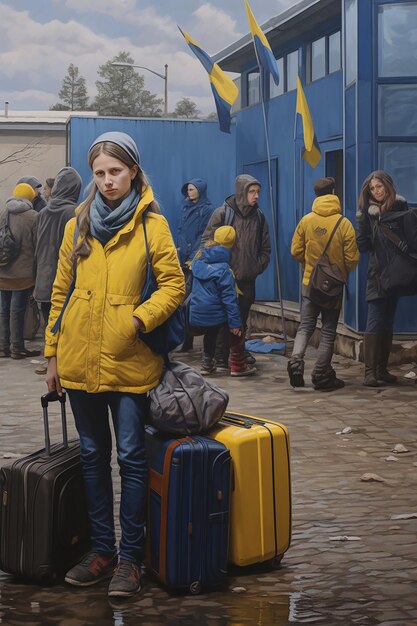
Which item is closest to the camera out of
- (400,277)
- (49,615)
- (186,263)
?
(49,615)

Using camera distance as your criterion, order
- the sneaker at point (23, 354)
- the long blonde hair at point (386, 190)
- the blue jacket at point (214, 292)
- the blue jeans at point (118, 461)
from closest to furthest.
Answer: the blue jeans at point (118, 461) < the long blonde hair at point (386, 190) < the blue jacket at point (214, 292) < the sneaker at point (23, 354)

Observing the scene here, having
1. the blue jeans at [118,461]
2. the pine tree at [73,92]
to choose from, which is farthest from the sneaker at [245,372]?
the pine tree at [73,92]

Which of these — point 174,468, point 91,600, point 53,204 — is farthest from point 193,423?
point 53,204

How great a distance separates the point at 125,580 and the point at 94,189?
171 cm

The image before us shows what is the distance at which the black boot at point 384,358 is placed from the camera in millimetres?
10797

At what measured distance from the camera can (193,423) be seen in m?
5.08

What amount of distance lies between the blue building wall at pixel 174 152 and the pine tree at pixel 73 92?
95.9 meters

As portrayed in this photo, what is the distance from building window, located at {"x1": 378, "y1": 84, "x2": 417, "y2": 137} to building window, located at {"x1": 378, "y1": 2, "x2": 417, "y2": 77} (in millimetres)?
193

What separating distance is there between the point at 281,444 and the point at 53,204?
7226mm

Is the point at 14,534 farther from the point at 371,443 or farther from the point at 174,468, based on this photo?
the point at 371,443

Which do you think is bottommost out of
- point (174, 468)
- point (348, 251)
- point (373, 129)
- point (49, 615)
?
point (49, 615)

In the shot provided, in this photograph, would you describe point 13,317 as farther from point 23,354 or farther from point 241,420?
point 241,420

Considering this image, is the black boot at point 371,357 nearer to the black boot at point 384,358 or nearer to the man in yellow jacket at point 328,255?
the black boot at point 384,358

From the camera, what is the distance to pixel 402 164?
40.8 ft
